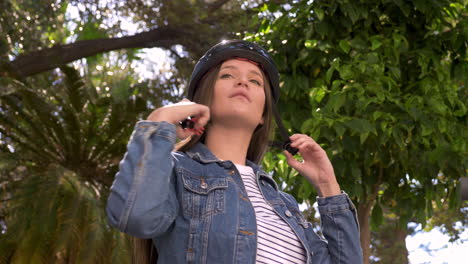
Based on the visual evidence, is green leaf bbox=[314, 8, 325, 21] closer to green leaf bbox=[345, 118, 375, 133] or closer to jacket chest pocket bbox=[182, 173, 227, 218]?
green leaf bbox=[345, 118, 375, 133]

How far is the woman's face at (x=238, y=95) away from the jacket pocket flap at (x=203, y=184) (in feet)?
1.12

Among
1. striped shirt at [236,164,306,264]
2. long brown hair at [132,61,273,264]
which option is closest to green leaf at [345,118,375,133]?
long brown hair at [132,61,273,264]

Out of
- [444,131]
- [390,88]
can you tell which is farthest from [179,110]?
[444,131]

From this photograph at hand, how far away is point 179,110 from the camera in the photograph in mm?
1967

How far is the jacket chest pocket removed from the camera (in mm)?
1927

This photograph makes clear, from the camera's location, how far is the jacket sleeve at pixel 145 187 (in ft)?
5.75

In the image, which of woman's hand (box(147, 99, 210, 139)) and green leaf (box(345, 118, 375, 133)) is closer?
woman's hand (box(147, 99, 210, 139))

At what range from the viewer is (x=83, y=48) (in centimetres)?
962

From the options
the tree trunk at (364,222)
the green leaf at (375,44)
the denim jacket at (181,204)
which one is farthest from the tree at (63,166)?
the denim jacket at (181,204)

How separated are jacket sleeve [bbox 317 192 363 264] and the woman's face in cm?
45

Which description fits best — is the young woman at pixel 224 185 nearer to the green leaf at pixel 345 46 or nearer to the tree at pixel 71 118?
the green leaf at pixel 345 46

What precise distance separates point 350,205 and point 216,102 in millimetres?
679

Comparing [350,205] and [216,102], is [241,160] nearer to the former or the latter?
[216,102]

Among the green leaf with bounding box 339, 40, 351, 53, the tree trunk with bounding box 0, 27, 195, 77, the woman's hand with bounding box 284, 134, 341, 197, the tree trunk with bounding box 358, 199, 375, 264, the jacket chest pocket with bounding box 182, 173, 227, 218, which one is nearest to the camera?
the jacket chest pocket with bounding box 182, 173, 227, 218
